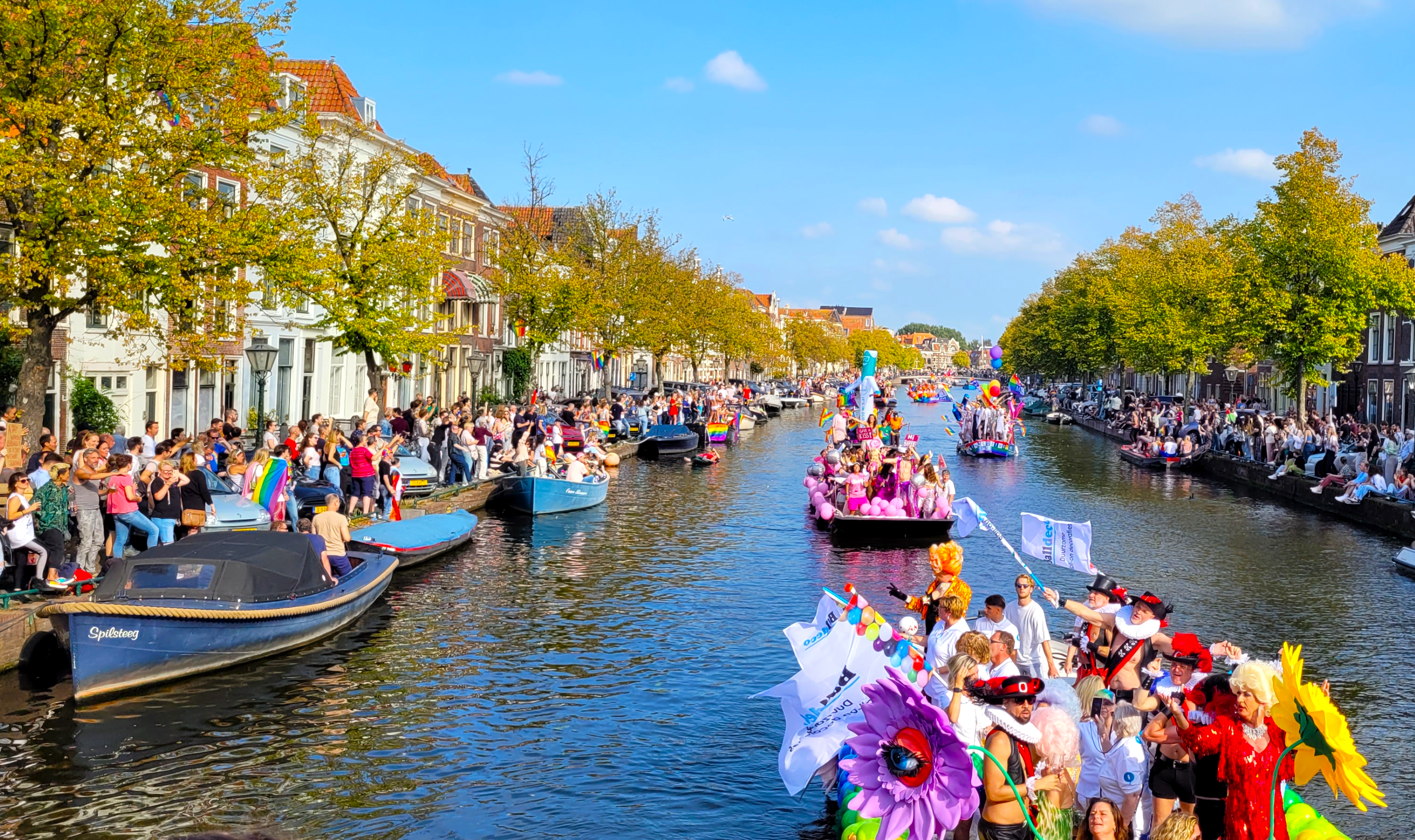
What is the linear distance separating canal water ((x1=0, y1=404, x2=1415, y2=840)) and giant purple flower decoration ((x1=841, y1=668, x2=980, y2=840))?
3.44 m

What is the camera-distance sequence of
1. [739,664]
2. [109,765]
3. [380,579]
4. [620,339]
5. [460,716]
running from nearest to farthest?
[109,765]
[460,716]
[739,664]
[380,579]
[620,339]

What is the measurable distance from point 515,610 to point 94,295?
9.97m

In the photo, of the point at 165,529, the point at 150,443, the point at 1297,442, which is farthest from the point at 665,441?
the point at 165,529

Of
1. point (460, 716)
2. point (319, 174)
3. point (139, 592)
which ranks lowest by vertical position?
point (460, 716)

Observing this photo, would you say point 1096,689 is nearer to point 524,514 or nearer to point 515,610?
point 515,610

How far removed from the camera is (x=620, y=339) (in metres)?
69.4

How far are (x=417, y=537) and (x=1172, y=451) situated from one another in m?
35.8

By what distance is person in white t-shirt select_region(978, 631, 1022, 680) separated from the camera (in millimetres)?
8352

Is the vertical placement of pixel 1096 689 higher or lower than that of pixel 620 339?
lower

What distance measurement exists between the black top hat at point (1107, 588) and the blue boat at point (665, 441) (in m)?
41.6

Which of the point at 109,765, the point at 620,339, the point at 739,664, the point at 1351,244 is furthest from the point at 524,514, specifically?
the point at 620,339

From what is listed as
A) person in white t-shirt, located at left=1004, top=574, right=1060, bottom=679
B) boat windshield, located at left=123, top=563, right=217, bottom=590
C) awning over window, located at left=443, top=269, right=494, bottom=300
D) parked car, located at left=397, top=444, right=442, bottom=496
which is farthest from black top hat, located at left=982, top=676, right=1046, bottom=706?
awning over window, located at left=443, top=269, right=494, bottom=300

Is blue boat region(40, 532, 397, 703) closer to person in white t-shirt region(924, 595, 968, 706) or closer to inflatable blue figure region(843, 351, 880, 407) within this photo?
person in white t-shirt region(924, 595, 968, 706)

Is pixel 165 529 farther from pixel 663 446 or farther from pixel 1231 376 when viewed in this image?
pixel 1231 376
